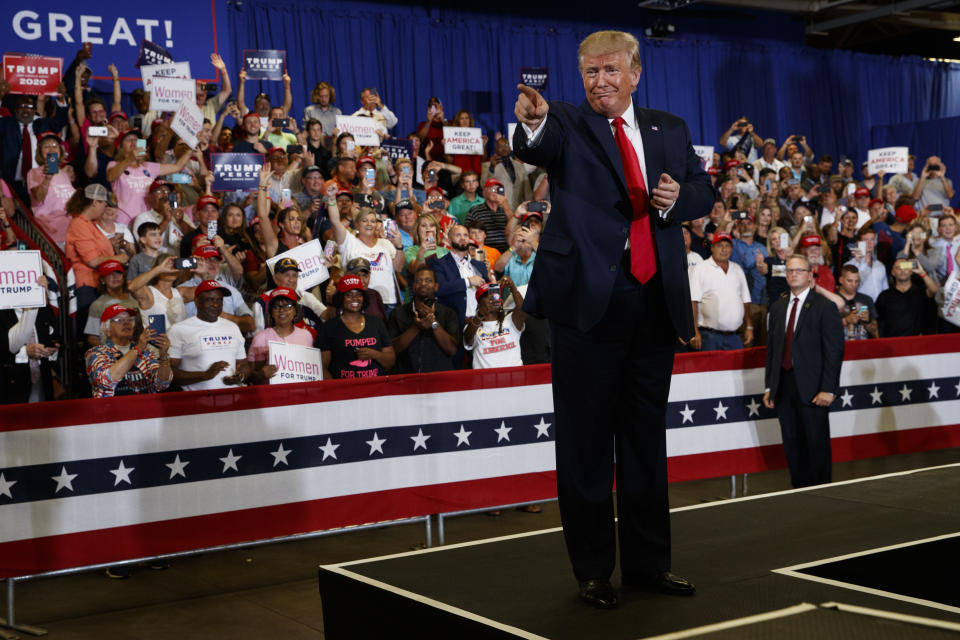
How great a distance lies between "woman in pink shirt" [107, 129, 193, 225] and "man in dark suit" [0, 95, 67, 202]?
0.82 m

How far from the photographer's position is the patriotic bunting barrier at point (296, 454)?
5320 mm

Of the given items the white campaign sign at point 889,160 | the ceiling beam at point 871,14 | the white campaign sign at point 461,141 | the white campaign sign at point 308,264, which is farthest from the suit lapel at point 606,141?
the ceiling beam at point 871,14

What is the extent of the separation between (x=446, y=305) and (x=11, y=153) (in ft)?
14.5

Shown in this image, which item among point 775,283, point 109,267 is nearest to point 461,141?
point 775,283

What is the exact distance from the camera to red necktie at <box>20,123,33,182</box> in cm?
942

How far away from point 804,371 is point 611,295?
4.60 meters

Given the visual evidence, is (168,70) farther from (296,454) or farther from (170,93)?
(296,454)

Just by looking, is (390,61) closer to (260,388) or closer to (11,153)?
(11,153)

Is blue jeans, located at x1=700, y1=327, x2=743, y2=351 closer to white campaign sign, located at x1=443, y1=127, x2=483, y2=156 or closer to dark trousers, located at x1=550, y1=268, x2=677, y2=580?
white campaign sign, located at x1=443, y1=127, x2=483, y2=156

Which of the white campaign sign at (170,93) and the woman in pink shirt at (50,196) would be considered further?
the white campaign sign at (170,93)

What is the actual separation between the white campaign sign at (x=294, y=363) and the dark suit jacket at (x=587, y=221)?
351 cm

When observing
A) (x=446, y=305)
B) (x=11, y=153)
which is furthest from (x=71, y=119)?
(x=446, y=305)

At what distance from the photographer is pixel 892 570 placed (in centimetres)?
359

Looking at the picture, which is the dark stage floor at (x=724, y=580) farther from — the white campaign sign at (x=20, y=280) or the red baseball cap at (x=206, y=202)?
the red baseball cap at (x=206, y=202)
